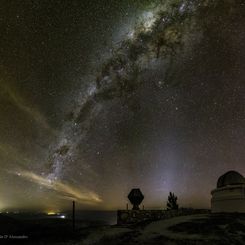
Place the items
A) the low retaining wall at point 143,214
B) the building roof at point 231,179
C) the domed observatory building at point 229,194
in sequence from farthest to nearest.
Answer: the low retaining wall at point 143,214 → the building roof at point 231,179 → the domed observatory building at point 229,194

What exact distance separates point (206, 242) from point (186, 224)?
635 cm

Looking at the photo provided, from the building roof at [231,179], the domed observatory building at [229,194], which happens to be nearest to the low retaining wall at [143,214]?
the domed observatory building at [229,194]

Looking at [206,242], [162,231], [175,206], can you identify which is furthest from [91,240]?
[175,206]

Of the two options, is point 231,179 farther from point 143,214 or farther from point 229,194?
point 143,214

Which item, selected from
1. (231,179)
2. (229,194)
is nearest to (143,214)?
(229,194)

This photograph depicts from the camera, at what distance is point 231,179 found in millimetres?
38000

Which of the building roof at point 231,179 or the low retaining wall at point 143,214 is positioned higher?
the building roof at point 231,179

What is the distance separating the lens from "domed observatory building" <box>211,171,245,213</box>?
3600 cm

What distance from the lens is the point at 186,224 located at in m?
27.0

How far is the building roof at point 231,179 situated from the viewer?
3761 cm

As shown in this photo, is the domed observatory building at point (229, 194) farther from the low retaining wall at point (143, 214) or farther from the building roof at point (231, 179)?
the low retaining wall at point (143, 214)

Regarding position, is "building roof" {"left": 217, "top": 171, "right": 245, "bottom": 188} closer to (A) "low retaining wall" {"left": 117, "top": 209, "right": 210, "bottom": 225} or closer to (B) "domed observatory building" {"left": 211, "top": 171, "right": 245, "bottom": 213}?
(B) "domed observatory building" {"left": 211, "top": 171, "right": 245, "bottom": 213}

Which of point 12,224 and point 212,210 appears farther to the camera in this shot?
point 212,210

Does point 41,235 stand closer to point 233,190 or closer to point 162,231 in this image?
point 162,231
